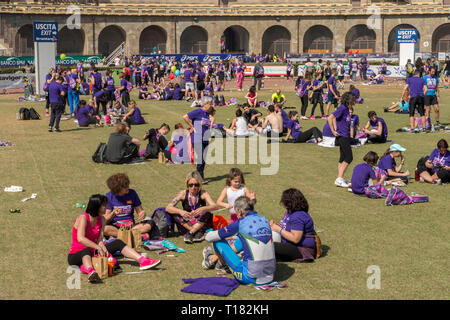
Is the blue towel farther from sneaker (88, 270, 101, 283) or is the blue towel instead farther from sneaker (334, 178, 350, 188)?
sneaker (334, 178, 350, 188)

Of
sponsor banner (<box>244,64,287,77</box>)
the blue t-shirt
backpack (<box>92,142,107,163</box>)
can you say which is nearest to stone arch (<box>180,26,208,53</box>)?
sponsor banner (<box>244,64,287,77</box>)

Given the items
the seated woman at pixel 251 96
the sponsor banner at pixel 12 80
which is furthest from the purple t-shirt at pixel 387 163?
the sponsor banner at pixel 12 80

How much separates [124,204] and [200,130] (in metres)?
4.30

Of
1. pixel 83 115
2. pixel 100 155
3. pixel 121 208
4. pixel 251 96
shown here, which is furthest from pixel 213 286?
pixel 251 96

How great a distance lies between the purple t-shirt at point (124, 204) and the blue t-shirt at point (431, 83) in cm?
1286

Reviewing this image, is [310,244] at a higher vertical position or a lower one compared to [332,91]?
lower

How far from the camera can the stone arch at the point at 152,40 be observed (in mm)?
68688

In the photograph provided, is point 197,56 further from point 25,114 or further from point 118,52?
point 25,114

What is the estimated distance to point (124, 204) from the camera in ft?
29.6

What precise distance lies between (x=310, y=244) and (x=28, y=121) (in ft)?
57.0

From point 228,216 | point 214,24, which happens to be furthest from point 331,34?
point 228,216

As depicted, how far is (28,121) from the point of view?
2333 cm

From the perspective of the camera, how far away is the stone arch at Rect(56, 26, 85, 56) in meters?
65.1

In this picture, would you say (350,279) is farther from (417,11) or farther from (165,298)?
(417,11)
